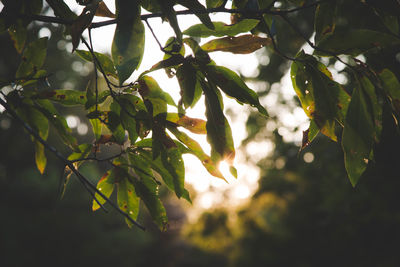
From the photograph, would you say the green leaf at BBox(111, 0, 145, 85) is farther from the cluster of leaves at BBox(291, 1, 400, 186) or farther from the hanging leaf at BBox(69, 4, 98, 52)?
the cluster of leaves at BBox(291, 1, 400, 186)

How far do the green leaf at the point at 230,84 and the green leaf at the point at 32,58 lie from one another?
1.52ft

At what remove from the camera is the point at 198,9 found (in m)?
0.39

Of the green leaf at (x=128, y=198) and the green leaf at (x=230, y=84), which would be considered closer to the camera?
the green leaf at (x=230, y=84)

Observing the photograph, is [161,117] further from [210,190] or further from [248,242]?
[210,190]

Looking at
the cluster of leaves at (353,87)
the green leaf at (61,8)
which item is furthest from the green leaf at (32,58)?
the cluster of leaves at (353,87)

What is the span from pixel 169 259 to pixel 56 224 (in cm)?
473

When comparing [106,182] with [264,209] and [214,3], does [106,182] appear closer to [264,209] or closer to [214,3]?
[214,3]

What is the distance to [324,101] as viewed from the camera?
43 centimetres

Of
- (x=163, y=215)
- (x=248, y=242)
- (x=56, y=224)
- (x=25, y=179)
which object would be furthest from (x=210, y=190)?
(x=163, y=215)

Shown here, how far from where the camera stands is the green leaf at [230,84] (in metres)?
0.43

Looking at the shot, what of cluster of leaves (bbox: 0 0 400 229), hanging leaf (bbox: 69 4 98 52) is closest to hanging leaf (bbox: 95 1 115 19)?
cluster of leaves (bbox: 0 0 400 229)

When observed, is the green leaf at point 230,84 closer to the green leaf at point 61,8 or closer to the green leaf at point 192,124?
the green leaf at point 192,124

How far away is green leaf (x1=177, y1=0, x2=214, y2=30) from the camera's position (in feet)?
1.25

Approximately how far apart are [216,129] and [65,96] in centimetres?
42
